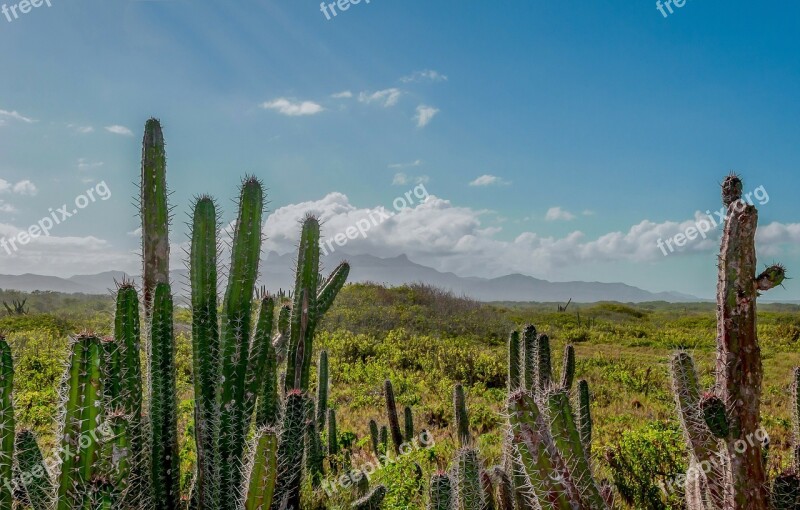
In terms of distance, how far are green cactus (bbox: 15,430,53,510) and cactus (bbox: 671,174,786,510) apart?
3360 millimetres

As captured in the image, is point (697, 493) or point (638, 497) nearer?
point (697, 493)

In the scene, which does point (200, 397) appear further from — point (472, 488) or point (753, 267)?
point (753, 267)

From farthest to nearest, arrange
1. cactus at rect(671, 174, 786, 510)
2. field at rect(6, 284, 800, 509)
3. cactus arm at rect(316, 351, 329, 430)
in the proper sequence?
cactus arm at rect(316, 351, 329, 430) < field at rect(6, 284, 800, 509) < cactus at rect(671, 174, 786, 510)

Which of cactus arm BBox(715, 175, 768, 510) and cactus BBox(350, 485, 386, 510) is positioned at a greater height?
cactus arm BBox(715, 175, 768, 510)

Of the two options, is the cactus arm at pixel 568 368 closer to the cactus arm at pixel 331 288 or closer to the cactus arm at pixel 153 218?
the cactus arm at pixel 331 288

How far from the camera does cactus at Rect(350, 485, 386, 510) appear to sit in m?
4.23

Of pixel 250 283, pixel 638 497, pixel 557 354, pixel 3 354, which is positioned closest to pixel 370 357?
pixel 557 354

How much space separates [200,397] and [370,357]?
11788 millimetres

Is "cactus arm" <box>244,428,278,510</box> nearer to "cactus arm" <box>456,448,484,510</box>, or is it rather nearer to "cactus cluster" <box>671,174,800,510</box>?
"cactus arm" <box>456,448,484,510</box>

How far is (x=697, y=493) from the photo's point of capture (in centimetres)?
318

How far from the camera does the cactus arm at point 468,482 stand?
3.10m

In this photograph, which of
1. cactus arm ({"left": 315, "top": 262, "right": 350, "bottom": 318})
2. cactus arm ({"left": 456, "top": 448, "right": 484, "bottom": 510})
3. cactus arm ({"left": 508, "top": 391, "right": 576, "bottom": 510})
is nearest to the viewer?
cactus arm ({"left": 508, "top": 391, "right": 576, "bottom": 510})

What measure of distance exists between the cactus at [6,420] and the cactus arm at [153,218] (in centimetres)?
117

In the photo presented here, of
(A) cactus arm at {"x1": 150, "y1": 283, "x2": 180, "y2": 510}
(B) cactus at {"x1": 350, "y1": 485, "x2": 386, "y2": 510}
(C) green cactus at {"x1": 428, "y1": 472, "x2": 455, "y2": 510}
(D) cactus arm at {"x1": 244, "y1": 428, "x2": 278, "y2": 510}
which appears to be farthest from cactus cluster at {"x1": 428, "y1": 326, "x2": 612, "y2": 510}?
(A) cactus arm at {"x1": 150, "y1": 283, "x2": 180, "y2": 510}
